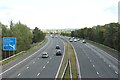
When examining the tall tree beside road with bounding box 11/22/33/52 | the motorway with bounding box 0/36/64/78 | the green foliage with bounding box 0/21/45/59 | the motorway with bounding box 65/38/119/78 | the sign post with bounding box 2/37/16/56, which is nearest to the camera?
the motorway with bounding box 0/36/64/78

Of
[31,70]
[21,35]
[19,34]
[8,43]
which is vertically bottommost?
[31,70]

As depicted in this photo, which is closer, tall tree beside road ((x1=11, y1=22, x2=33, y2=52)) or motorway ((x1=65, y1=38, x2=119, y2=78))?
motorway ((x1=65, y1=38, x2=119, y2=78))

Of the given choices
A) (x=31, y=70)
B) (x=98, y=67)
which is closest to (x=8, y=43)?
(x=31, y=70)

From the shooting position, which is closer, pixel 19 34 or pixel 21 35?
pixel 19 34

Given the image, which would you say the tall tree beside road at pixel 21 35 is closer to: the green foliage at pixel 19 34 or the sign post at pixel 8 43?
Answer: the green foliage at pixel 19 34

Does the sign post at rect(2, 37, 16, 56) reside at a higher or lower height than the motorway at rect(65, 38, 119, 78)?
higher

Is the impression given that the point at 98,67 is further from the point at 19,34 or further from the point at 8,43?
the point at 19,34

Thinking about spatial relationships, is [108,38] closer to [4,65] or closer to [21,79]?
[4,65]

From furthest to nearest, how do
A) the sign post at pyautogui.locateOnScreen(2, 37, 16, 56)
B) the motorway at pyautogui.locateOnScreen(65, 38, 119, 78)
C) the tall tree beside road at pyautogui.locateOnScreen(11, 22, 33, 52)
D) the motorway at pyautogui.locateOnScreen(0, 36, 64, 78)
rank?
1. the tall tree beside road at pyautogui.locateOnScreen(11, 22, 33, 52)
2. the sign post at pyautogui.locateOnScreen(2, 37, 16, 56)
3. the motorway at pyautogui.locateOnScreen(65, 38, 119, 78)
4. the motorway at pyautogui.locateOnScreen(0, 36, 64, 78)

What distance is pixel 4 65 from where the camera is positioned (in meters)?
49.6

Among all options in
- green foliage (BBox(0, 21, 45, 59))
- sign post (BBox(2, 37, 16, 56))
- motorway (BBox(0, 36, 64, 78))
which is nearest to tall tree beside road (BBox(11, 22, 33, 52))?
green foliage (BBox(0, 21, 45, 59))

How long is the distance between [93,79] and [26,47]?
53439 mm

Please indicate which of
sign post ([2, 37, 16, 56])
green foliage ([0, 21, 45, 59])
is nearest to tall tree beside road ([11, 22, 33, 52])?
green foliage ([0, 21, 45, 59])

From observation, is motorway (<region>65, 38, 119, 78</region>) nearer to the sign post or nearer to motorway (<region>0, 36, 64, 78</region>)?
motorway (<region>0, 36, 64, 78</region>)
